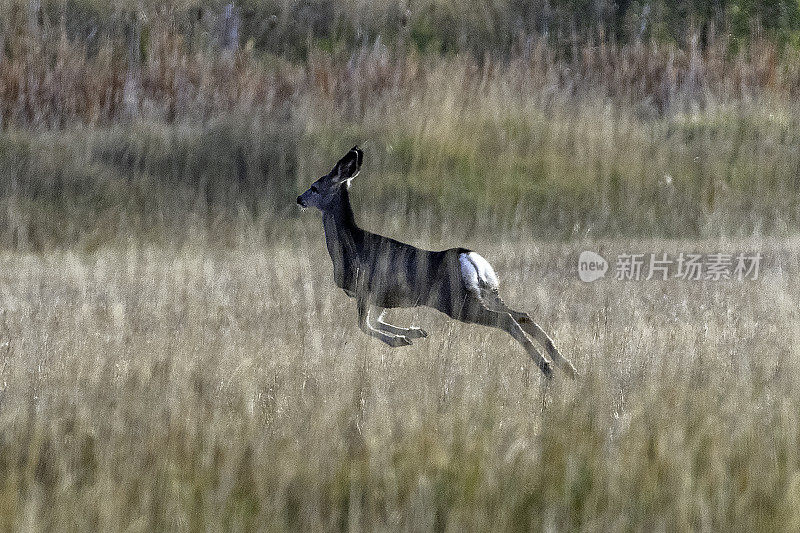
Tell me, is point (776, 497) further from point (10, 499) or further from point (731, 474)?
Answer: point (10, 499)

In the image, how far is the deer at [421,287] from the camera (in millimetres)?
3826

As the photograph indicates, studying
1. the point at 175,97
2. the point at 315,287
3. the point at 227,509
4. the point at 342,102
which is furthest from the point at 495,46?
the point at 227,509

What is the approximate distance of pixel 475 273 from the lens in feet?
12.6

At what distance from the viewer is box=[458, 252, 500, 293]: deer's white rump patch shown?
12.6 feet

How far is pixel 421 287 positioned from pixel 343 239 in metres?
0.50

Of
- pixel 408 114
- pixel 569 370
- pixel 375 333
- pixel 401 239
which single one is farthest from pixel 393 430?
pixel 408 114

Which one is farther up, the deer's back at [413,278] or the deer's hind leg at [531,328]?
the deer's back at [413,278]

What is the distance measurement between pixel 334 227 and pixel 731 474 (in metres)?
2.02

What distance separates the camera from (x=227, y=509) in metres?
2.57

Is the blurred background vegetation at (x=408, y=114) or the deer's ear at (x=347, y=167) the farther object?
the blurred background vegetation at (x=408, y=114)
